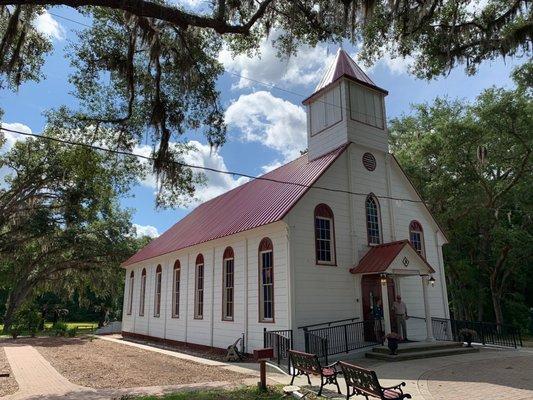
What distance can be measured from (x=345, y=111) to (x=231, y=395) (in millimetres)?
12709

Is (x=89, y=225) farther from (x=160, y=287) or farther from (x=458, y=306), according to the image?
(x=458, y=306)

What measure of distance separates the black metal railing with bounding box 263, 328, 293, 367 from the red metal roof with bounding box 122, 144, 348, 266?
3699 millimetres

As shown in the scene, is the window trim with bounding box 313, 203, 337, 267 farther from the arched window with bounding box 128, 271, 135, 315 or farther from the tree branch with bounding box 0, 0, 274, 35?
the arched window with bounding box 128, 271, 135, 315

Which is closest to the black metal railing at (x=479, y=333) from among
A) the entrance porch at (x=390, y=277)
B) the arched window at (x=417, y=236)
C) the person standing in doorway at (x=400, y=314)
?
the entrance porch at (x=390, y=277)

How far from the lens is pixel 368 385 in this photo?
24.7ft

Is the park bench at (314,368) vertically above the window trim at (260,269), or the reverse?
the window trim at (260,269)

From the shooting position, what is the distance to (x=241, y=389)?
9.77 metres

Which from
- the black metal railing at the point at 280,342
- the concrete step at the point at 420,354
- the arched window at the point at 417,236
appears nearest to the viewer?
the black metal railing at the point at 280,342

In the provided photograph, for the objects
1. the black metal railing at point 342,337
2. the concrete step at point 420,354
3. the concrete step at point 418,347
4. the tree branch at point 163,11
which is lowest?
the concrete step at point 420,354

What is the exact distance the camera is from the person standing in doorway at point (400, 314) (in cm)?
1562

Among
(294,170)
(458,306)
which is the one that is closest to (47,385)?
(294,170)

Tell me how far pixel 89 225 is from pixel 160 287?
39.7 feet

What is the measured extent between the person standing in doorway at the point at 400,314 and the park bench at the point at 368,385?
783 centimetres

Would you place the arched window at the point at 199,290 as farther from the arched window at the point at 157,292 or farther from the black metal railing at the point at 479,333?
the black metal railing at the point at 479,333
